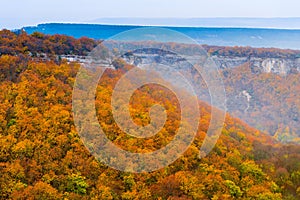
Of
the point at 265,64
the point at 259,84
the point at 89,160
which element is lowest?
the point at 259,84

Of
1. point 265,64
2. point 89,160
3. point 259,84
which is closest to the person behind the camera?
point 89,160

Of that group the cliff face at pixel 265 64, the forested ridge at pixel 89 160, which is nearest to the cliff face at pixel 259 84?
the cliff face at pixel 265 64

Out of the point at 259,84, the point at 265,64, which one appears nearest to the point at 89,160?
the point at 265,64

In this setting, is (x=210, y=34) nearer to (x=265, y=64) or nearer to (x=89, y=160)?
(x=265, y=64)

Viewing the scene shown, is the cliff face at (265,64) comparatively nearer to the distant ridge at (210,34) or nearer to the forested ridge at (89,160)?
the distant ridge at (210,34)

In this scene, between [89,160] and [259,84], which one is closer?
[89,160]

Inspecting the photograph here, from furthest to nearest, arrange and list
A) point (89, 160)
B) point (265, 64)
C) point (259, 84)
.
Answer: point (259, 84) → point (265, 64) → point (89, 160)

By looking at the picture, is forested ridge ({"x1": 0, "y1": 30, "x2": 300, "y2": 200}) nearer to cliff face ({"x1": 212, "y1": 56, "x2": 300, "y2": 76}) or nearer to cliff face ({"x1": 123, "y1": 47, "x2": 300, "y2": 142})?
cliff face ({"x1": 123, "y1": 47, "x2": 300, "y2": 142})

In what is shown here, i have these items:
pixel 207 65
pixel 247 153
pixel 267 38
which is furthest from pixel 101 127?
pixel 267 38

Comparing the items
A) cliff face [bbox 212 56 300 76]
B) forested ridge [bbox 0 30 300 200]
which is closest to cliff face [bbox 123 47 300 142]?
cliff face [bbox 212 56 300 76]
